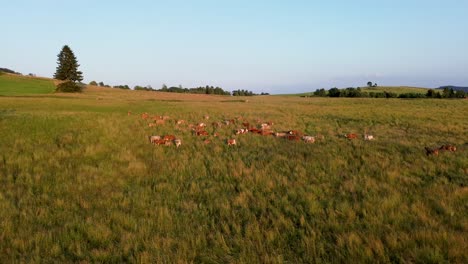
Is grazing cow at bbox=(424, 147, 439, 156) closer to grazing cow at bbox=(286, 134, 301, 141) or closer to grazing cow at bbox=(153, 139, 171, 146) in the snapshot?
grazing cow at bbox=(286, 134, 301, 141)

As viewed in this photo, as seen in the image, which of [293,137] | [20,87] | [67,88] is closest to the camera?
[293,137]

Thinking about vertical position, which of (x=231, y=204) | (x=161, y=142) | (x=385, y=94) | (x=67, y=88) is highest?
(x=67, y=88)

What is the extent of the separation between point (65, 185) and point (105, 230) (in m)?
3.30

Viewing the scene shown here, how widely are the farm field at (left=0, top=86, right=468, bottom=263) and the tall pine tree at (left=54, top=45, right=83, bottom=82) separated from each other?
83.1m

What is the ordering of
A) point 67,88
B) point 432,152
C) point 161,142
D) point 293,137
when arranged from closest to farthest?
point 432,152
point 161,142
point 293,137
point 67,88

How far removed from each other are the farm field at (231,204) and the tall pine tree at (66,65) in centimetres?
8312

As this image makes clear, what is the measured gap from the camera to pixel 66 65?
281ft

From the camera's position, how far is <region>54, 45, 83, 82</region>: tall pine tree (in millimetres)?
84625

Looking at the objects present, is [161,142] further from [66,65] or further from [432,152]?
[66,65]

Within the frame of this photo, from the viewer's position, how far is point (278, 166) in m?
9.96

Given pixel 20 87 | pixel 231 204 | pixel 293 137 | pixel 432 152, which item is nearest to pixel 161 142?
pixel 293 137

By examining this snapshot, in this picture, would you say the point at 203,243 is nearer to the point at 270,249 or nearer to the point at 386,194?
the point at 270,249

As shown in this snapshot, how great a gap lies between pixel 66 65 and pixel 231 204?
3668 inches

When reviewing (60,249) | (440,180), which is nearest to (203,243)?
(60,249)
